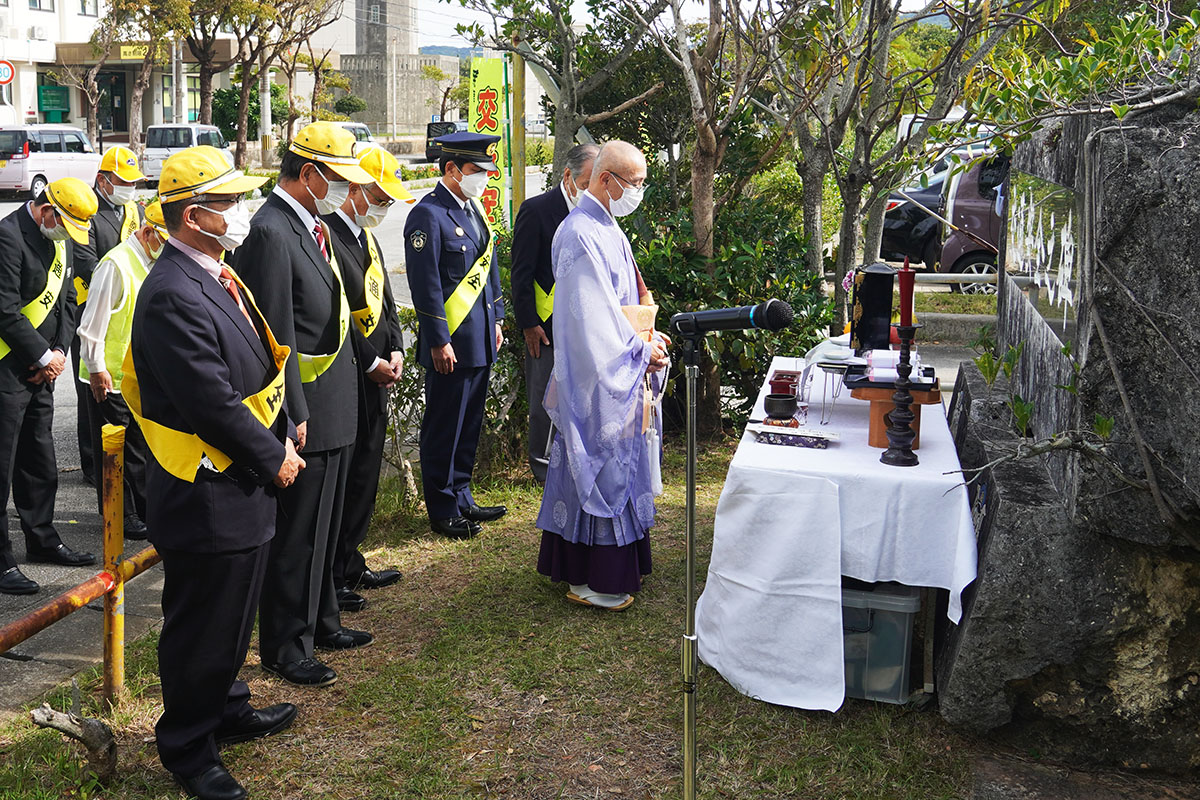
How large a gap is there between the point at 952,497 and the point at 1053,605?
0.45 m

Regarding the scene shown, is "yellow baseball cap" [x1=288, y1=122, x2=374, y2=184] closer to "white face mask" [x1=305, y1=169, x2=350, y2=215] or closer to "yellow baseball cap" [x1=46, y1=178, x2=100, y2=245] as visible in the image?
"white face mask" [x1=305, y1=169, x2=350, y2=215]

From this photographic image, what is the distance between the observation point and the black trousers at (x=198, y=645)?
327 centimetres

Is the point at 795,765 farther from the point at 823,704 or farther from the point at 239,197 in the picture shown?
the point at 239,197

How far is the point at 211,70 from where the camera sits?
107ft

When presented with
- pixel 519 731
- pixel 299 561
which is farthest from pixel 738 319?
pixel 299 561

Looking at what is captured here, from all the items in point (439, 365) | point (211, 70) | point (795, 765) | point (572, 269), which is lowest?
point (795, 765)

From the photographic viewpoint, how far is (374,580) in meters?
5.12

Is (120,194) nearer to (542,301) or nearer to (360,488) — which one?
(542,301)

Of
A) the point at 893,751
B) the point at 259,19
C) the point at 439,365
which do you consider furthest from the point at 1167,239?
the point at 259,19

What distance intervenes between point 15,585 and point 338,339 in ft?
6.72

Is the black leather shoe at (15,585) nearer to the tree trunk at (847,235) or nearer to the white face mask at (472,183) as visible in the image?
the white face mask at (472,183)

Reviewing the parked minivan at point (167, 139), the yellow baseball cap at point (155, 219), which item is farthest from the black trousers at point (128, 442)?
the parked minivan at point (167, 139)

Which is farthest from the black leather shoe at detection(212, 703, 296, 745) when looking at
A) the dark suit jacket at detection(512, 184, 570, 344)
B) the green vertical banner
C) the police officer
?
the green vertical banner

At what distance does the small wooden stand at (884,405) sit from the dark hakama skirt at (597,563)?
4.00ft
